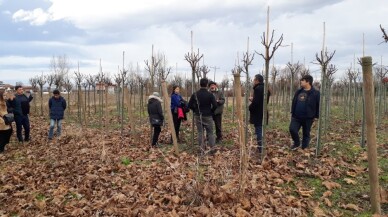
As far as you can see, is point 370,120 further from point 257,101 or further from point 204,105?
point 204,105

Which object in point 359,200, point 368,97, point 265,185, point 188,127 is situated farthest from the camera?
point 188,127

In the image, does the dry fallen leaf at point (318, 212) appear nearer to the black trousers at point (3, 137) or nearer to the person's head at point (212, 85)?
the person's head at point (212, 85)

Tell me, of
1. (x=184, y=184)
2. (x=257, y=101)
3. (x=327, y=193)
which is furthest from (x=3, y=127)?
(x=327, y=193)

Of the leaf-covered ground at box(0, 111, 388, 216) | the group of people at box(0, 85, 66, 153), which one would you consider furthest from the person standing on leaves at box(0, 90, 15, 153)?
the leaf-covered ground at box(0, 111, 388, 216)

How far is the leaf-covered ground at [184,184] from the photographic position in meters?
4.68

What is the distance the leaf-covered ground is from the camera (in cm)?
468

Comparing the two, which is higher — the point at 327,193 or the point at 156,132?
the point at 156,132

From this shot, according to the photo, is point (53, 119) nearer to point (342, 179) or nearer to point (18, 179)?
point (18, 179)

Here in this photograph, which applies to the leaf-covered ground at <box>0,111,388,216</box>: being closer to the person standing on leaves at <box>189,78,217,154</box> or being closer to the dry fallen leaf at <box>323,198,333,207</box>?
the dry fallen leaf at <box>323,198,333,207</box>

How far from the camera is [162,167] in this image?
22.4 feet

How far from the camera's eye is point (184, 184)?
201 inches

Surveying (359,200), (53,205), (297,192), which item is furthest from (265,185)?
(53,205)

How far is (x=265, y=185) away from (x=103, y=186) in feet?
8.94

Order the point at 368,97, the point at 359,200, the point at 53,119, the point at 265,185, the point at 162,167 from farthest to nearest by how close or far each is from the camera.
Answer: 1. the point at 53,119
2. the point at 162,167
3. the point at 265,185
4. the point at 359,200
5. the point at 368,97
